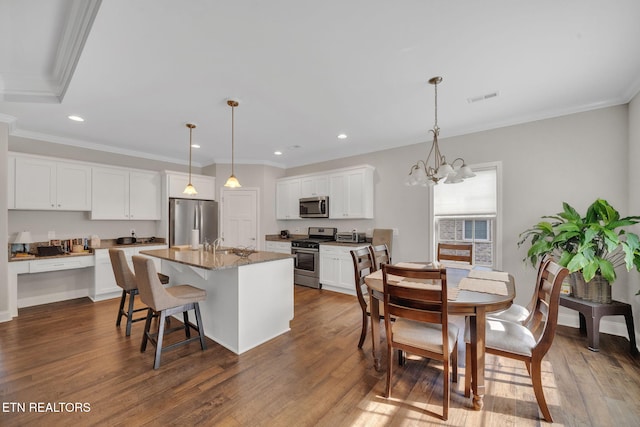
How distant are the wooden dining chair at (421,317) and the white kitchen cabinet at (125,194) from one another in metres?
4.97

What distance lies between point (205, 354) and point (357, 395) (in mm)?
1523

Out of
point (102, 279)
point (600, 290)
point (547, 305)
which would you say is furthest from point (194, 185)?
point (600, 290)

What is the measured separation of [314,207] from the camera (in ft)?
17.5

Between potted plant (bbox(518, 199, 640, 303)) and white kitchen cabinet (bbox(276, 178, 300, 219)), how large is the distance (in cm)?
408

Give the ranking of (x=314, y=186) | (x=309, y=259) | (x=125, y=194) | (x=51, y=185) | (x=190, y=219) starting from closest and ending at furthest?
(x=51, y=185)
(x=125, y=194)
(x=309, y=259)
(x=190, y=219)
(x=314, y=186)

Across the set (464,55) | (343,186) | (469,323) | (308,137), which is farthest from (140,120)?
(469,323)

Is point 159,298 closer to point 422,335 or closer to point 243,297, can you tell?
point 243,297

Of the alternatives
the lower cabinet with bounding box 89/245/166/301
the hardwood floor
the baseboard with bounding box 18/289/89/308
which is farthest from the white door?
the hardwood floor

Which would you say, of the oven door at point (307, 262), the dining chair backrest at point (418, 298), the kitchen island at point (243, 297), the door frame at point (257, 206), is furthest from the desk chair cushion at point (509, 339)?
the door frame at point (257, 206)

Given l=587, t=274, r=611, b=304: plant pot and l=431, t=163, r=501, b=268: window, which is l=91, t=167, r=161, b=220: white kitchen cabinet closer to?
l=431, t=163, r=501, b=268: window

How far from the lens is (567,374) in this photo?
222cm

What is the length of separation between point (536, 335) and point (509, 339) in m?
0.53

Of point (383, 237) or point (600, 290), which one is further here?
point (383, 237)

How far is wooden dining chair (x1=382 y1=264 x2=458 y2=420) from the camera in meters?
1.71
